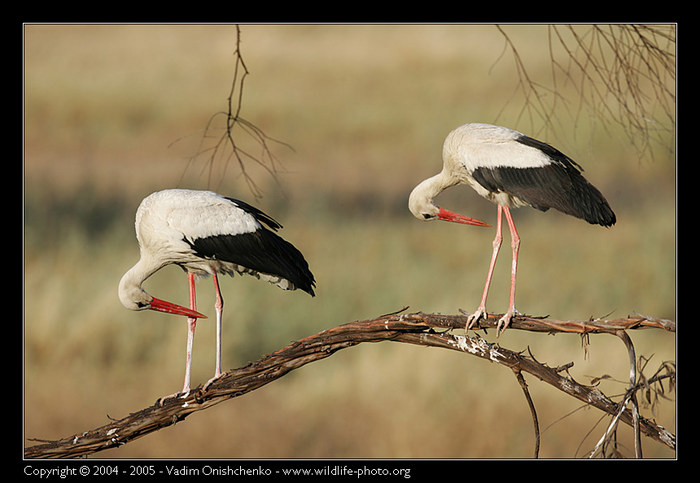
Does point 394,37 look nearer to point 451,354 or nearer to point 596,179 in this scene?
point 596,179

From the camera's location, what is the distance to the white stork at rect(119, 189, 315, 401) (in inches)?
150

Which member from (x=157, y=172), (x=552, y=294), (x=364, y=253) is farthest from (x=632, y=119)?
(x=157, y=172)

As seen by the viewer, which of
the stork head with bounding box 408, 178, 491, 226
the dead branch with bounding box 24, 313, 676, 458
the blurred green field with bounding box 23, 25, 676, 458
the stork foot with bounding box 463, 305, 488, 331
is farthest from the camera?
the blurred green field with bounding box 23, 25, 676, 458

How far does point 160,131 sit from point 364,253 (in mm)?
5822

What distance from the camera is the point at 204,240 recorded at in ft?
12.6

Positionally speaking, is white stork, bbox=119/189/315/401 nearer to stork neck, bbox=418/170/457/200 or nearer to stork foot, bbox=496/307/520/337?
stork neck, bbox=418/170/457/200

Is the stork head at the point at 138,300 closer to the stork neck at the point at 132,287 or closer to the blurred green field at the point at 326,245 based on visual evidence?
the stork neck at the point at 132,287

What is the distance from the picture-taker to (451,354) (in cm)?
830

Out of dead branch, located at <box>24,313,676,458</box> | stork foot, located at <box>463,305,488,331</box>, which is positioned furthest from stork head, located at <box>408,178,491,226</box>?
dead branch, located at <box>24,313,676,458</box>

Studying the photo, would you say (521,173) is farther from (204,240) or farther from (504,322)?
(204,240)

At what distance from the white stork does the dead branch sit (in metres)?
0.52

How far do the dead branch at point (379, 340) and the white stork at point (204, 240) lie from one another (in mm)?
522

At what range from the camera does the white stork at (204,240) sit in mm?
3801

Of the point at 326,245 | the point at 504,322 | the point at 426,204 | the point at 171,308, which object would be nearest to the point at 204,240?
the point at 171,308
